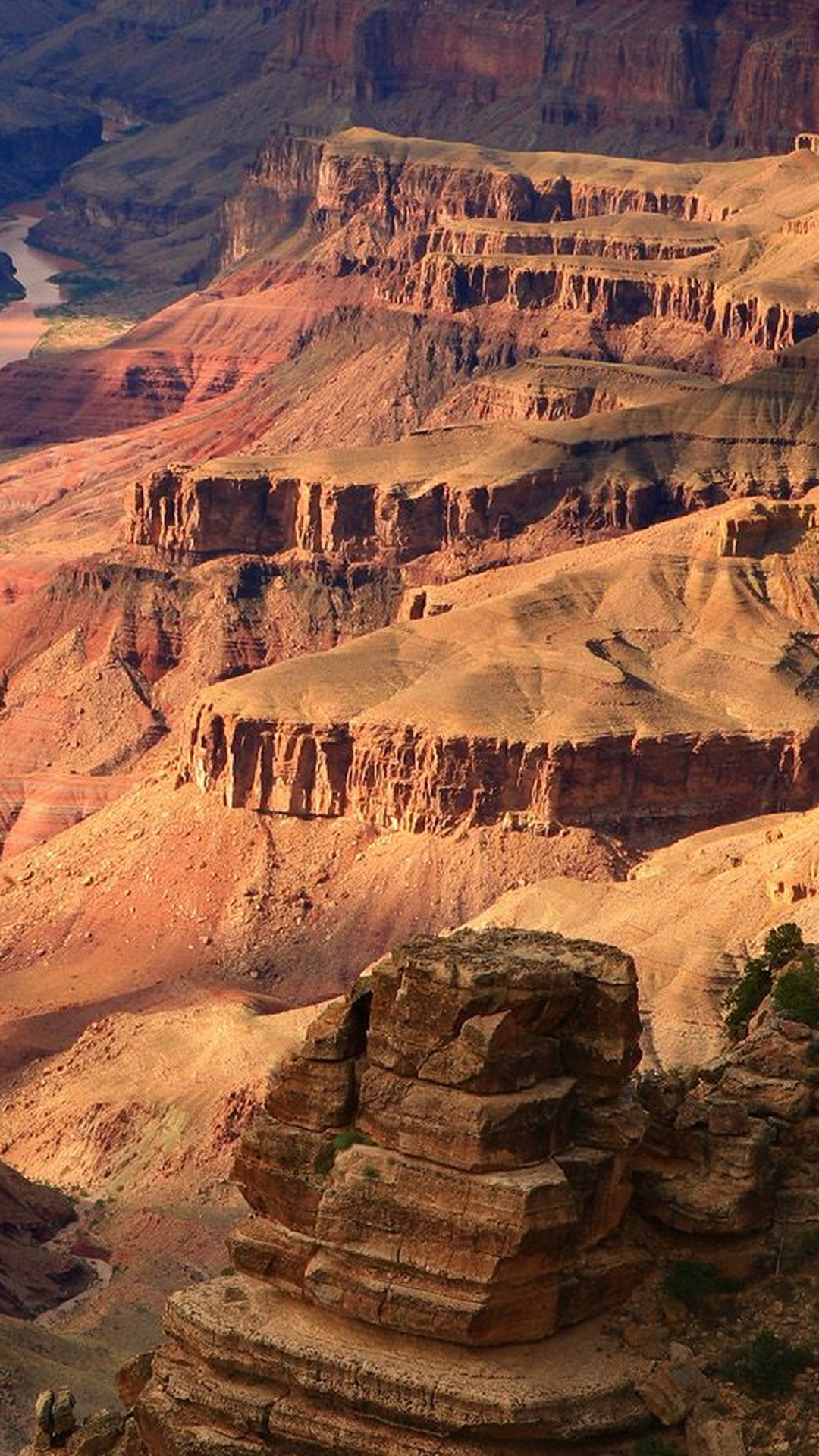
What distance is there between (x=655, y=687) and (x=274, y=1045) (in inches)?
1284

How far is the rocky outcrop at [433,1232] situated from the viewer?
44.0 metres

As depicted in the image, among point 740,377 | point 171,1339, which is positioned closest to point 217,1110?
point 171,1339

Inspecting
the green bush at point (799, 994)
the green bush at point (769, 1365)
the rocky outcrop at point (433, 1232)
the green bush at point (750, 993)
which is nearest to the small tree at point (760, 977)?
the green bush at point (750, 993)

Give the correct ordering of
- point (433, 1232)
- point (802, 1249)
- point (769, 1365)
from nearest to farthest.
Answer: point (433, 1232) < point (769, 1365) < point (802, 1249)

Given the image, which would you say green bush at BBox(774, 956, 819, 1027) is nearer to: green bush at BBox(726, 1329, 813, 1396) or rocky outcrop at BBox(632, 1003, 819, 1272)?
rocky outcrop at BBox(632, 1003, 819, 1272)

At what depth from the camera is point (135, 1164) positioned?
308ft

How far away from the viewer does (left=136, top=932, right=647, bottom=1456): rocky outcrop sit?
44.0 m

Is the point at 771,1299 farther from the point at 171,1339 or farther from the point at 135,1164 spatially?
the point at 135,1164

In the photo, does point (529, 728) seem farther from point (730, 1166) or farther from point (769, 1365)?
point (769, 1365)

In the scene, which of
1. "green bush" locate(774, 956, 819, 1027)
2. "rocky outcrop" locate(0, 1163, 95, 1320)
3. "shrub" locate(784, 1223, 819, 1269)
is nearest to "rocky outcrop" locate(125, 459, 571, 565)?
"rocky outcrop" locate(0, 1163, 95, 1320)

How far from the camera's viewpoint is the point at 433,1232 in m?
44.3

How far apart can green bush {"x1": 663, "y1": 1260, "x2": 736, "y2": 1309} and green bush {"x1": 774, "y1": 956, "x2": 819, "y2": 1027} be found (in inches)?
410

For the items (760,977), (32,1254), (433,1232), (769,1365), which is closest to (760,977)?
(760,977)

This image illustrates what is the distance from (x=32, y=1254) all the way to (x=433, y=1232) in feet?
144
